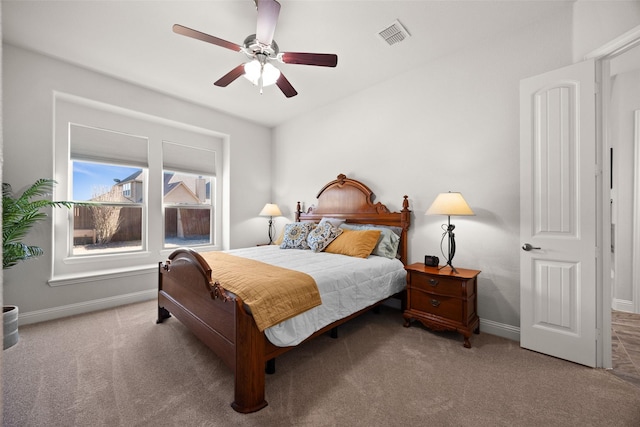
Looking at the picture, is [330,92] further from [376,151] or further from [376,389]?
[376,389]

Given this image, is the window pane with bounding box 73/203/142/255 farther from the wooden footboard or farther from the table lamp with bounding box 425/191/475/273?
the table lamp with bounding box 425/191/475/273

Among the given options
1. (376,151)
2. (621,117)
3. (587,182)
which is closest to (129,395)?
(376,151)

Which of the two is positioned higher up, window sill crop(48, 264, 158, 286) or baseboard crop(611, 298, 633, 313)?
window sill crop(48, 264, 158, 286)

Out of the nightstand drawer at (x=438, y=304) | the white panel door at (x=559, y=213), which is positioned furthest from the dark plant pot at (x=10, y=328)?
the white panel door at (x=559, y=213)

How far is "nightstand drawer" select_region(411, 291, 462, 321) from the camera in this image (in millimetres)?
2633

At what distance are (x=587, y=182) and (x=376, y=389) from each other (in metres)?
2.26

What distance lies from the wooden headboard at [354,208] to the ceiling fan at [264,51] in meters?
1.61

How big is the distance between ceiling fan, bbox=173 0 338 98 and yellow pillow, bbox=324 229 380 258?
5.64 feet

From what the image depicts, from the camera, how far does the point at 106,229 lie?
3.89m

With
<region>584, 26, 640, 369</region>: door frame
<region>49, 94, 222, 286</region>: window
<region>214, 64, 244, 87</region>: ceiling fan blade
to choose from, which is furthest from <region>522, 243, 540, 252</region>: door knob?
<region>49, 94, 222, 286</region>: window

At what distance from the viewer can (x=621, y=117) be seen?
349 centimetres

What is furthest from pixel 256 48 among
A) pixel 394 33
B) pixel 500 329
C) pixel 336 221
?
pixel 500 329

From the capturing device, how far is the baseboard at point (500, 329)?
107 inches

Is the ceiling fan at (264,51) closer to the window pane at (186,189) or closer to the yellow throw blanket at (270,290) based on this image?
the yellow throw blanket at (270,290)
